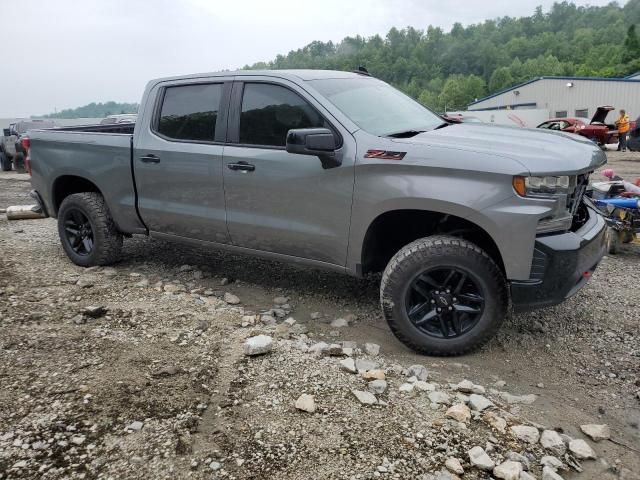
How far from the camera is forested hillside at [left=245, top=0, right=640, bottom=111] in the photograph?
304 feet

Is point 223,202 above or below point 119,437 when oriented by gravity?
above

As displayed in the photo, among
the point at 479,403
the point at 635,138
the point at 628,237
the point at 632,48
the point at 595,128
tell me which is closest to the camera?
the point at 479,403

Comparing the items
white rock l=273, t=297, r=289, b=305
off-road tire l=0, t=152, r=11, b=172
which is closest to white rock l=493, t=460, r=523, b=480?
white rock l=273, t=297, r=289, b=305

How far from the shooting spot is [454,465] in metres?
2.55

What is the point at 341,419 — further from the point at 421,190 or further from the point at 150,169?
the point at 150,169

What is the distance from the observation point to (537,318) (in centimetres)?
428

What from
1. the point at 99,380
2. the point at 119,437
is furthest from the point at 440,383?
the point at 99,380

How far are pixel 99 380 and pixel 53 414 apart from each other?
1.30 ft

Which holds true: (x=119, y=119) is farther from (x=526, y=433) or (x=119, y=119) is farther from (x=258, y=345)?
(x=526, y=433)

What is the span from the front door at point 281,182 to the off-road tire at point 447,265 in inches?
20.5

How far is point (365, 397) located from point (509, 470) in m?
0.87

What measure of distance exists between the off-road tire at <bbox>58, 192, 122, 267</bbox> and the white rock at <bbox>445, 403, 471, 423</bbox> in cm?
389

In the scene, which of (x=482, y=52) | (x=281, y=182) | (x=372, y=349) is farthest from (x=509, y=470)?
(x=482, y=52)

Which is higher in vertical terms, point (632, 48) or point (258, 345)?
point (632, 48)
